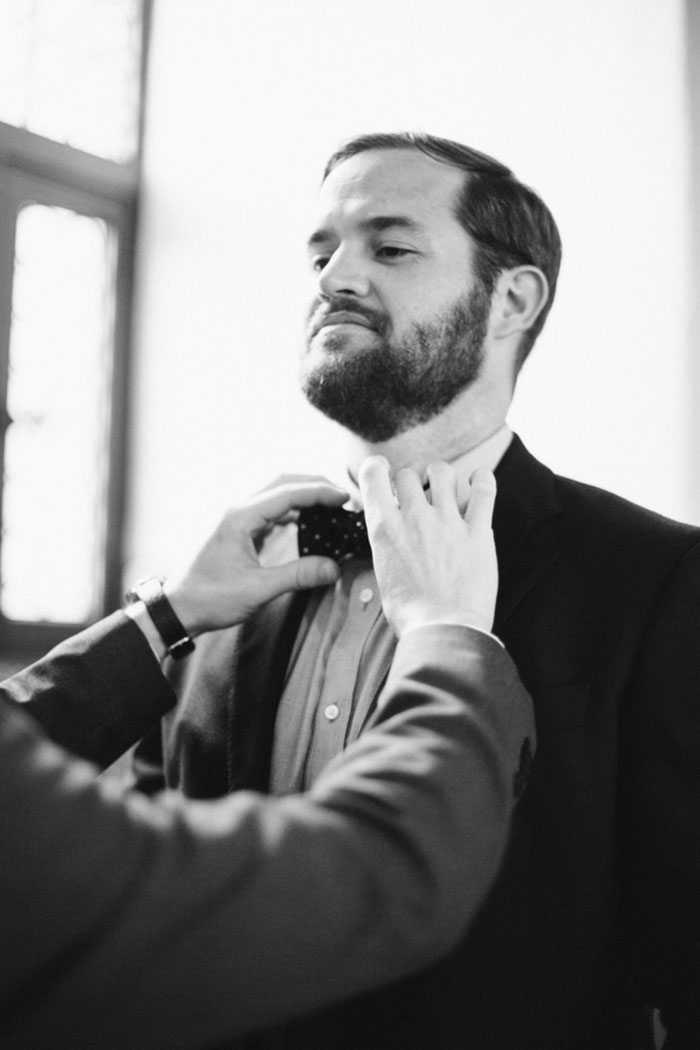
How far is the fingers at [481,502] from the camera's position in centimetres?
96

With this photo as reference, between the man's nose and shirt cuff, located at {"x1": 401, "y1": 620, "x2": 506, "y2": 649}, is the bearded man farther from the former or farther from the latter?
shirt cuff, located at {"x1": 401, "y1": 620, "x2": 506, "y2": 649}

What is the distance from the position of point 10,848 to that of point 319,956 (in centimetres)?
17

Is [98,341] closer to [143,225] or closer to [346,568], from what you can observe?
[143,225]

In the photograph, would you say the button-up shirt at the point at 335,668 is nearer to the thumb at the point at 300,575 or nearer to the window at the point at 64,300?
the thumb at the point at 300,575

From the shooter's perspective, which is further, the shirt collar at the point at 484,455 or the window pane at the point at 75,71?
the window pane at the point at 75,71

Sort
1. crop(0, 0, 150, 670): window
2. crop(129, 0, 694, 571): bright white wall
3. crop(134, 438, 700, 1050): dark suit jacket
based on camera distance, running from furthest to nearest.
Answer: crop(0, 0, 150, 670): window
crop(129, 0, 694, 571): bright white wall
crop(134, 438, 700, 1050): dark suit jacket

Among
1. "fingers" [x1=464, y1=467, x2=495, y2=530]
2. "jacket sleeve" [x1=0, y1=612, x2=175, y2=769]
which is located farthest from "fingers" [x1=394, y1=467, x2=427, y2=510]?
"jacket sleeve" [x1=0, y1=612, x2=175, y2=769]

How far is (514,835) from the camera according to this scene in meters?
1.13

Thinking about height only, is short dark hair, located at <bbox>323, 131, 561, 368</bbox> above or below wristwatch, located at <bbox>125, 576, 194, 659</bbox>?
above

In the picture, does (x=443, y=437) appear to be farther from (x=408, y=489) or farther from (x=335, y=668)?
(x=408, y=489)

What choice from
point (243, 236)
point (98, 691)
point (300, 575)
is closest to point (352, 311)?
point (300, 575)

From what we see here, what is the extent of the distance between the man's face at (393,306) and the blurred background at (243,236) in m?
0.59

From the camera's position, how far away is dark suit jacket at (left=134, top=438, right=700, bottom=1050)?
1091mm

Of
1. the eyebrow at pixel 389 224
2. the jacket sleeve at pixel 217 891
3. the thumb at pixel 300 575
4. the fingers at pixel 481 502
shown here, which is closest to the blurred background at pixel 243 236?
the eyebrow at pixel 389 224
